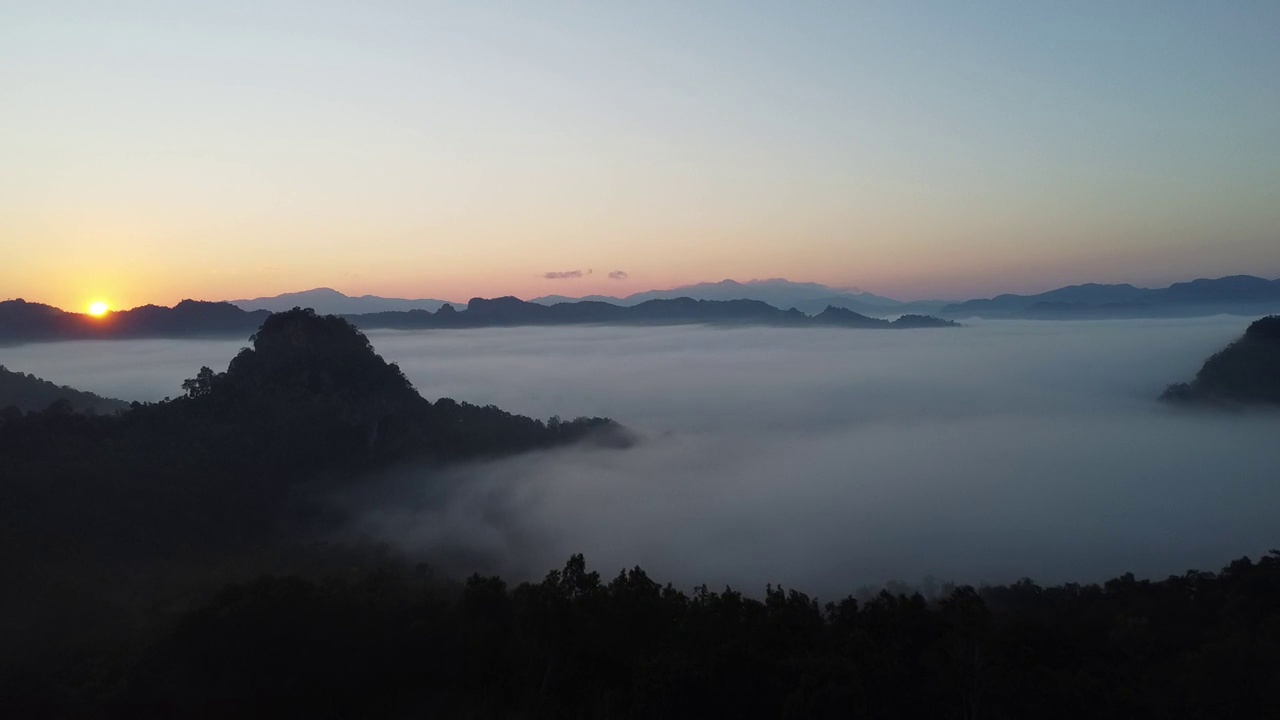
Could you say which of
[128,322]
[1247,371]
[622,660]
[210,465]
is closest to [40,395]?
[210,465]

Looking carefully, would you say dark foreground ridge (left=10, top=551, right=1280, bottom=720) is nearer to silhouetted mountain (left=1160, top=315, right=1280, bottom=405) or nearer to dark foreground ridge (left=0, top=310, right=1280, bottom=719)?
dark foreground ridge (left=0, top=310, right=1280, bottom=719)

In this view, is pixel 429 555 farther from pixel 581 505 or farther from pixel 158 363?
pixel 158 363

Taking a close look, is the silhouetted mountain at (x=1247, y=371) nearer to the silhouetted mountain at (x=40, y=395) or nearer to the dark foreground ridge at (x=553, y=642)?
the dark foreground ridge at (x=553, y=642)

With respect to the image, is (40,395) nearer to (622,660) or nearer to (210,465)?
(210,465)

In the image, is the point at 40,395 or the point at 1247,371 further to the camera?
the point at 1247,371

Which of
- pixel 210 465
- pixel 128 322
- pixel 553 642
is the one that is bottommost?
pixel 210 465

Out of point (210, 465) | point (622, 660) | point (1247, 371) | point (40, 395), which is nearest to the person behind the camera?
point (622, 660)

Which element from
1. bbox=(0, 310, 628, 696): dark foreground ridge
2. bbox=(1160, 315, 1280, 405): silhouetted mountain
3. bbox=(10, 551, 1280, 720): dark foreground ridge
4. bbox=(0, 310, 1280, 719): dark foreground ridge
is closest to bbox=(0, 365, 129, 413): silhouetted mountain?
bbox=(0, 310, 628, 696): dark foreground ridge
